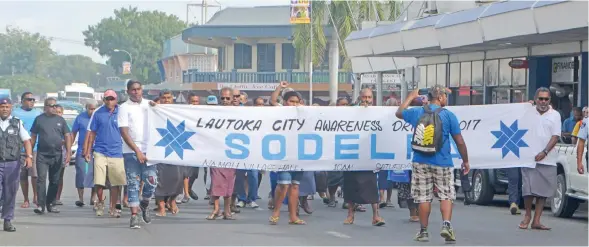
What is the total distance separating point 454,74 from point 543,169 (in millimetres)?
18604

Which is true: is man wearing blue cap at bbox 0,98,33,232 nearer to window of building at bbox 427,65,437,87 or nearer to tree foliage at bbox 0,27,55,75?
window of building at bbox 427,65,437,87

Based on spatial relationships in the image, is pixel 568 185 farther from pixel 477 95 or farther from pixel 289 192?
pixel 477 95

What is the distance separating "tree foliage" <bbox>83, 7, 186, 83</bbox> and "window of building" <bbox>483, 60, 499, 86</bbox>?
8813 centimetres

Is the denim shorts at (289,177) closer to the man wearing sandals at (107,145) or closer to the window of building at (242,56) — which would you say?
the man wearing sandals at (107,145)

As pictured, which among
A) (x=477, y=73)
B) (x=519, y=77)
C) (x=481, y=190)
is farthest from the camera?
(x=477, y=73)

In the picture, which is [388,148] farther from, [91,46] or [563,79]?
[91,46]

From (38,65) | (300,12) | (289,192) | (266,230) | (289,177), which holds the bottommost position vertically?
(266,230)

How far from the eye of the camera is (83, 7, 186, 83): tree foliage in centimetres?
11800

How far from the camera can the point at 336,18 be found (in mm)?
50000

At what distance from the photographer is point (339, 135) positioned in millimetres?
14945

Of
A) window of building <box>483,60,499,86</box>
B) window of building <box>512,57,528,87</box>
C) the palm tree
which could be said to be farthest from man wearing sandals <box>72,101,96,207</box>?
the palm tree

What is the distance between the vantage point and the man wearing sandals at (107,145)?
48.9 feet

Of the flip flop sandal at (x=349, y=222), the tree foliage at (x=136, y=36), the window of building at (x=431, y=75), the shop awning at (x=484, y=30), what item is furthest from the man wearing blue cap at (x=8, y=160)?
the tree foliage at (x=136, y=36)

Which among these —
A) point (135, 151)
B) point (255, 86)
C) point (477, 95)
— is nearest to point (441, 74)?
point (477, 95)
